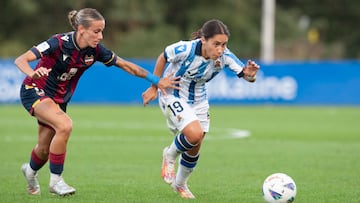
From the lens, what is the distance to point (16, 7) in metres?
47.3

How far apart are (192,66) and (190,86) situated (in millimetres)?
297

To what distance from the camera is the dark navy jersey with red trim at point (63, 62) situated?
871 centimetres

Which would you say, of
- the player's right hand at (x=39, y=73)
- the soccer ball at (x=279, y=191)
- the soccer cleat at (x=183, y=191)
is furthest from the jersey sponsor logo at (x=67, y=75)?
the soccer ball at (x=279, y=191)

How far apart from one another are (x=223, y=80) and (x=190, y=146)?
19790 mm

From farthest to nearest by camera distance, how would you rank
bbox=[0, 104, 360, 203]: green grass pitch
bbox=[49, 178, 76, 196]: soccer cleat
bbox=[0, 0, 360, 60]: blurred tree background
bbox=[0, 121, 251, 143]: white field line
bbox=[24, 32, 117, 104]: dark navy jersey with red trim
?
bbox=[0, 0, 360, 60]: blurred tree background < bbox=[0, 121, 251, 143]: white field line < bbox=[0, 104, 360, 203]: green grass pitch < bbox=[24, 32, 117, 104]: dark navy jersey with red trim < bbox=[49, 178, 76, 196]: soccer cleat

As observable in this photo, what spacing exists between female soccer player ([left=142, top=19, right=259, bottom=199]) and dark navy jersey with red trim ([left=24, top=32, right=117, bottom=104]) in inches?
27.1

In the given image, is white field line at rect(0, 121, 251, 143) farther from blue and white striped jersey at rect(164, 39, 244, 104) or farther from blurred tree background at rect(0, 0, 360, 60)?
blurred tree background at rect(0, 0, 360, 60)

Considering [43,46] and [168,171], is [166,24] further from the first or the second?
[43,46]

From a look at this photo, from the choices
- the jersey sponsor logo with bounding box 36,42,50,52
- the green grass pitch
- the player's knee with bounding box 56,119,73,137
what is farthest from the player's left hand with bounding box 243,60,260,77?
the jersey sponsor logo with bounding box 36,42,50,52

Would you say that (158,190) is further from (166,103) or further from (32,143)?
(32,143)

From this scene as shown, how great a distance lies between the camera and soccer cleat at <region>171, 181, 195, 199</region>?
893cm

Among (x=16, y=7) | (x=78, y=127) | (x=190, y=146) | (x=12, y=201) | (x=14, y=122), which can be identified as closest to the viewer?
(x=12, y=201)

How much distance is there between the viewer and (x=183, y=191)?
912cm

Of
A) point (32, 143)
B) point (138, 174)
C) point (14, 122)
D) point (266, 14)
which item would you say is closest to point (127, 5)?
point (266, 14)
